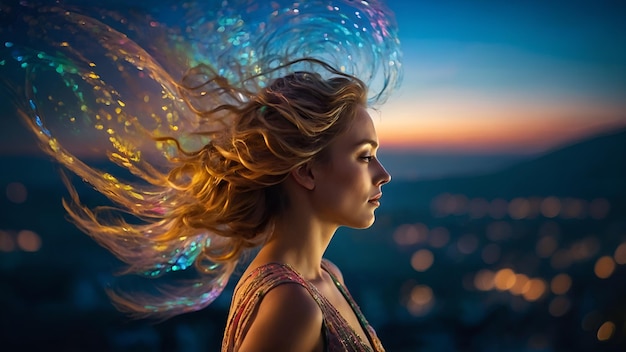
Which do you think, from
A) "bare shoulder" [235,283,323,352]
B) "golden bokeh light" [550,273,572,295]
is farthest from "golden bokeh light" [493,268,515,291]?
"bare shoulder" [235,283,323,352]

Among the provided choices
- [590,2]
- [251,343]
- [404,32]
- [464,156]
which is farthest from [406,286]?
[251,343]

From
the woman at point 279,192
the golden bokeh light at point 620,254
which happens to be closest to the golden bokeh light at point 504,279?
the golden bokeh light at point 620,254

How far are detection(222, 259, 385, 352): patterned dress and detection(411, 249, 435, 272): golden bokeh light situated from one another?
1.33 m

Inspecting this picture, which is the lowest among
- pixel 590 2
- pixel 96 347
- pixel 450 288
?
pixel 96 347

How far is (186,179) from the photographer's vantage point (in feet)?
4.10

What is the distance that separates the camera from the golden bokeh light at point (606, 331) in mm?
2658

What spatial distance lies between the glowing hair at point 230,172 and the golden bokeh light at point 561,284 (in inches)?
65.1

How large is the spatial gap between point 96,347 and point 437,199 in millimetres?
1249

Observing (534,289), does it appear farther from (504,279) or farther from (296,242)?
(296,242)

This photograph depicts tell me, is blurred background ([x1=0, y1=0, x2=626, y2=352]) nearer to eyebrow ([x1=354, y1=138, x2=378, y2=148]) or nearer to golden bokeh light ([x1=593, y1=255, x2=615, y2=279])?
golden bokeh light ([x1=593, y1=255, x2=615, y2=279])

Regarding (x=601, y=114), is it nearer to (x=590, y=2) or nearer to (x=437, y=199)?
(x=590, y=2)

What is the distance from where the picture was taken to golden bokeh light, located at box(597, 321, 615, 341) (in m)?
2.66

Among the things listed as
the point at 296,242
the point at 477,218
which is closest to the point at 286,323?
the point at 296,242

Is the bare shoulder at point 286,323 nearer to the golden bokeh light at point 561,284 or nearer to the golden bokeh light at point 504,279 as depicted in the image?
the golden bokeh light at point 504,279
